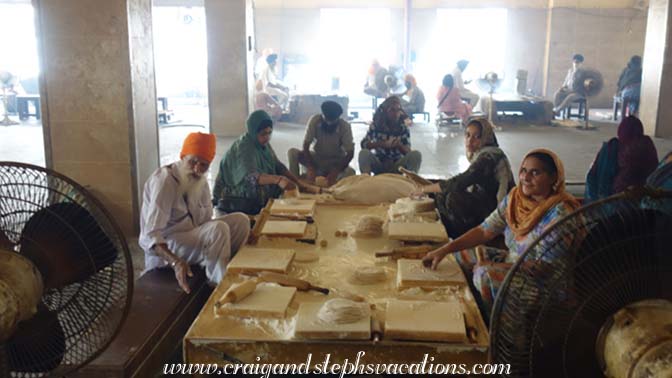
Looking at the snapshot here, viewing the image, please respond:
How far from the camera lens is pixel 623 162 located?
470 centimetres

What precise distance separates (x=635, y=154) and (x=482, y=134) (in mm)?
1126

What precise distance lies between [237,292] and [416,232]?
1265 millimetres

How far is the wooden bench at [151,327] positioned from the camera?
2.52 m

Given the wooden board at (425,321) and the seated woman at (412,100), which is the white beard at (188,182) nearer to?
the wooden board at (425,321)

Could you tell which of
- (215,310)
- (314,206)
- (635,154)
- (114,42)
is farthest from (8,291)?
(635,154)

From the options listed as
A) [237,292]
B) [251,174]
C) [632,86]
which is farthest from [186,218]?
[632,86]

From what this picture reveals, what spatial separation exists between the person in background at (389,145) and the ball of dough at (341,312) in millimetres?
4043

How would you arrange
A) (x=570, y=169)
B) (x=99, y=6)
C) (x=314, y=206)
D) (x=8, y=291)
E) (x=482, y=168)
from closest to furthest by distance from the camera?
(x=8, y=291), (x=314, y=206), (x=482, y=168), (x=99, y=6), (x=570, y=169)

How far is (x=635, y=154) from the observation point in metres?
4.64

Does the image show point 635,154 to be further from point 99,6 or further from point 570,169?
point 99,6

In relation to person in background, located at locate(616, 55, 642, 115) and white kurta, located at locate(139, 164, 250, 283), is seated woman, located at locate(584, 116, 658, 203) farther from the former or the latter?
person in background, located at locate(616, 55, 642, 115)

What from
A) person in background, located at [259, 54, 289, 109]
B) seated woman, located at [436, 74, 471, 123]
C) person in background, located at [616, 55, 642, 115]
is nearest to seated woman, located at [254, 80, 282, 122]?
person in background, located at [259, 54, 289, 109]

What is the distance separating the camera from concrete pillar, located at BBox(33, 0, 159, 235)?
5156 mm

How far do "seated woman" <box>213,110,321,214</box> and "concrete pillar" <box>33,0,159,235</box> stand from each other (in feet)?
2.63
